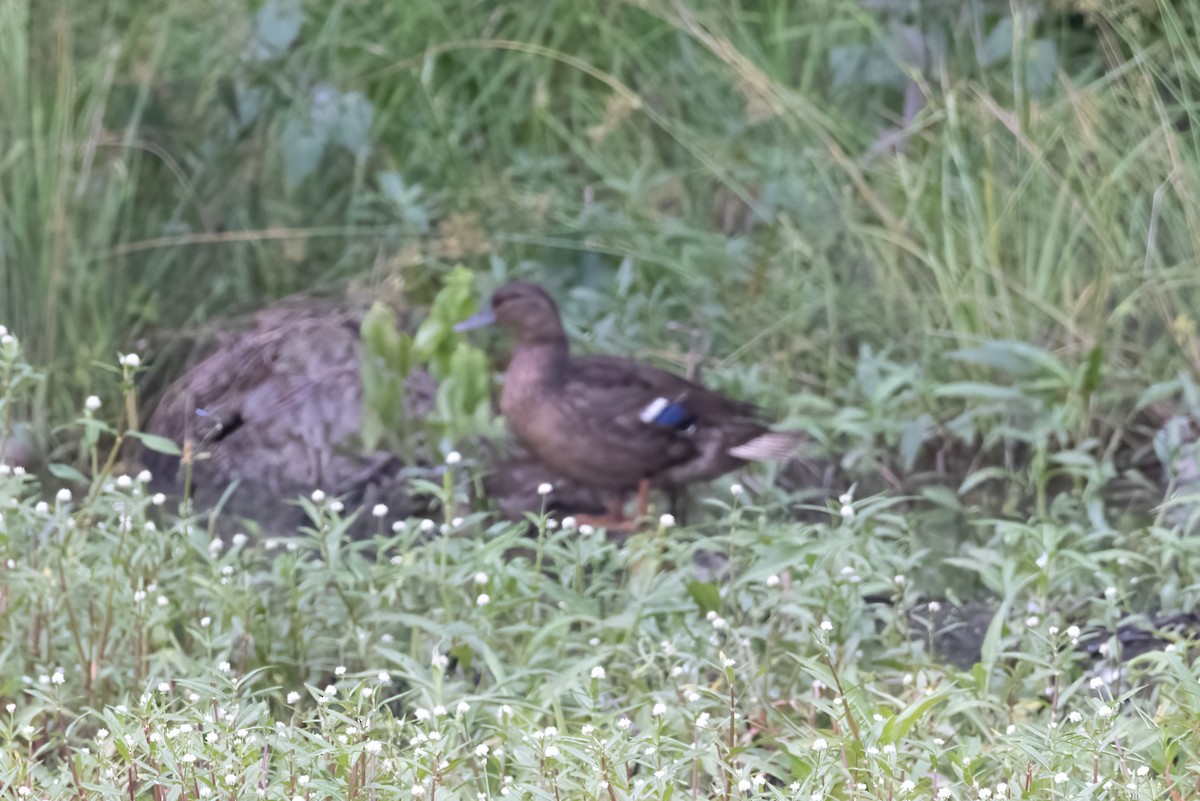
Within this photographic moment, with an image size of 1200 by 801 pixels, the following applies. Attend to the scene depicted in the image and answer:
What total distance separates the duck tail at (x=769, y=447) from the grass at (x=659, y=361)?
12 centimetres

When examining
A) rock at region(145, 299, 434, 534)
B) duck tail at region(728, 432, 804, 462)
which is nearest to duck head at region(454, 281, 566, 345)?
rock at region(145, 299, 434, 534)

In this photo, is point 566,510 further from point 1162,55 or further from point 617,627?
point 1162,55

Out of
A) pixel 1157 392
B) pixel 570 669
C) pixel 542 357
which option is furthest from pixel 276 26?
pixel 570 669

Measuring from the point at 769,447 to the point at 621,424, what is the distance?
1.24 ft

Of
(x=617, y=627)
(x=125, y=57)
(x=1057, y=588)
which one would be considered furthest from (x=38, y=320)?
(x=1057, y=588)

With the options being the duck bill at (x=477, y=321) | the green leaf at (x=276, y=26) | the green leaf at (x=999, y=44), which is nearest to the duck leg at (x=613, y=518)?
the duck bill at (x=477, y=321)

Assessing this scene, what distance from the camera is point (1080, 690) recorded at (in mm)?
3445

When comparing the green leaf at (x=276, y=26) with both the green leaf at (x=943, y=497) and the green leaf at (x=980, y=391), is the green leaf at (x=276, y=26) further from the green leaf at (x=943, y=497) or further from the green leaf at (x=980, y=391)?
the green leaf at (x=943, y=497)

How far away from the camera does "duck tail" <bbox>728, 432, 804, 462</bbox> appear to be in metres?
4.52

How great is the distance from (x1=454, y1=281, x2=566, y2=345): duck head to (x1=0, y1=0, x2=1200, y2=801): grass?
422mm

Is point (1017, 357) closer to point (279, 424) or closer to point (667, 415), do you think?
point (667, 415)

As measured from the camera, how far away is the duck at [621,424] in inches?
181

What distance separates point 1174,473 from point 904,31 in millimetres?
1987

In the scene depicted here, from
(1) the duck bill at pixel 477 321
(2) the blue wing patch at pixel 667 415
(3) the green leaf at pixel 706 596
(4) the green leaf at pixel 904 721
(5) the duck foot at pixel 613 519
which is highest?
(4) the green leaf at pixel 904 721
